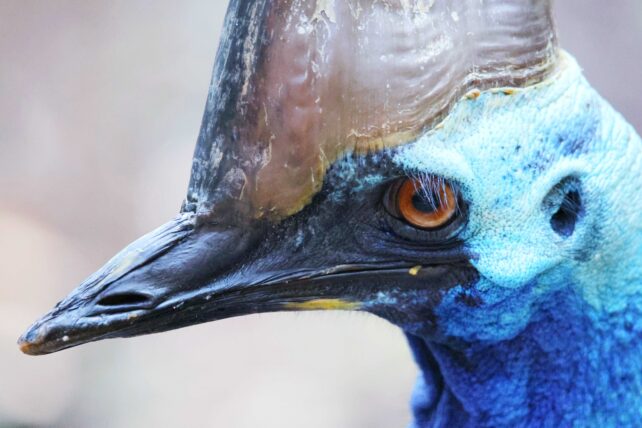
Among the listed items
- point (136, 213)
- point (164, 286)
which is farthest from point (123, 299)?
point (136, 213)

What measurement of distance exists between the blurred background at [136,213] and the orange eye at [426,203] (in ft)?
7.52

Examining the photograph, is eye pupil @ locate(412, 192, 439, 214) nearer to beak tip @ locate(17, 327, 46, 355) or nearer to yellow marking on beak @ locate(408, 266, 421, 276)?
yellow marking on beak @ locate(408, 266, 421, 276)

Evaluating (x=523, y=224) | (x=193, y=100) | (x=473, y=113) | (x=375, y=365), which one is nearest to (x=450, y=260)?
(x=523, y=224)

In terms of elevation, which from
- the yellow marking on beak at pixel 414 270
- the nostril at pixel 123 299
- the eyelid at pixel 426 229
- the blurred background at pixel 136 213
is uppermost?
the blurred background at pixel 136 213

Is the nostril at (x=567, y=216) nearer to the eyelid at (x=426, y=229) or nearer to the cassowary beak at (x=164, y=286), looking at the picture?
the eyelid at (x=426, y=229)

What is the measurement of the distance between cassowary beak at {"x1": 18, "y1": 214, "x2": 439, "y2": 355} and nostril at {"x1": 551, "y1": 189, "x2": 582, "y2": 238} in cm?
43

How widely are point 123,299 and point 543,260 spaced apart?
0.64m

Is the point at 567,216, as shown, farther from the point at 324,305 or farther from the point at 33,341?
the point at 33,341

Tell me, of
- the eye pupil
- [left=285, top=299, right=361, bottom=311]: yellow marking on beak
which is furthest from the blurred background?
the eye pupil

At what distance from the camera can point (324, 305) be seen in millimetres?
1683

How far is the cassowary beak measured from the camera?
153cm

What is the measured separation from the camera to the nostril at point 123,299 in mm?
1535

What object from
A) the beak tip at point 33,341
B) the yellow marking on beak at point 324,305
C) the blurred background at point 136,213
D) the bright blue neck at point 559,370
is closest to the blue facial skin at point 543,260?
the bright blue neck at point 559,370

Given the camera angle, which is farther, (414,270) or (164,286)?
(414,270)
